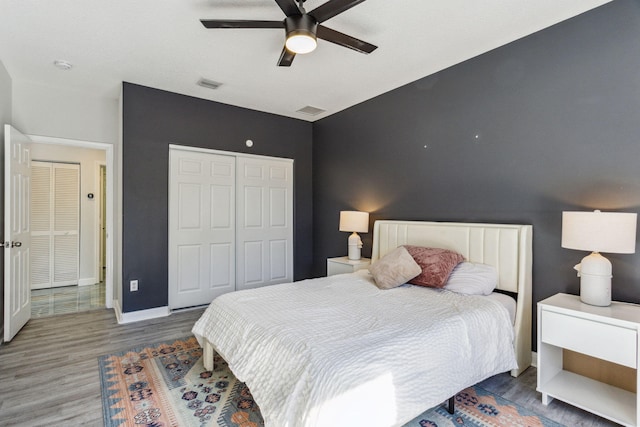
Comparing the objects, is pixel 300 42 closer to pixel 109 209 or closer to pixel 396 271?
pixel 396 271

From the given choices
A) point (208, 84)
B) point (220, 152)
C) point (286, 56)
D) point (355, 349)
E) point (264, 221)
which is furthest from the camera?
point (264, 221)

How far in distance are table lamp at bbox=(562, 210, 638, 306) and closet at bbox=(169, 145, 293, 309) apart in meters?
3.59

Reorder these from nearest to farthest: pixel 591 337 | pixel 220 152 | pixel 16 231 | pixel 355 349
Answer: pixel 355 349, pixel 591 337, pixel 16 231, pixel 220 152

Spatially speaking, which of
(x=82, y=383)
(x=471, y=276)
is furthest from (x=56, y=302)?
(x=471, y=276)

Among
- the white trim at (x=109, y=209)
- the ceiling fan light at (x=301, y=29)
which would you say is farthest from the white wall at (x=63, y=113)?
the ceiling fan light at (x=301, y=29)

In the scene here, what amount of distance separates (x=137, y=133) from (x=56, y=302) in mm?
2725

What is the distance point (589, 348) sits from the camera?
188 cm

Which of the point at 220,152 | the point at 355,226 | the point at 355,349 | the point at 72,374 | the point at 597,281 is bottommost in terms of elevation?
the point at 72,374

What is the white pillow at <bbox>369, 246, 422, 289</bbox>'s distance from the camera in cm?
274

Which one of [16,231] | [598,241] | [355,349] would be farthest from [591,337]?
[16,231]

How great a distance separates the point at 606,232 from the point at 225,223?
3877 mm

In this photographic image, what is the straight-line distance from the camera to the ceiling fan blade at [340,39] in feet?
6.86

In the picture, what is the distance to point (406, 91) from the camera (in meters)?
3.66

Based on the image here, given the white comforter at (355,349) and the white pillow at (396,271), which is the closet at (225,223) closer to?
the white comforter at (355,349)
